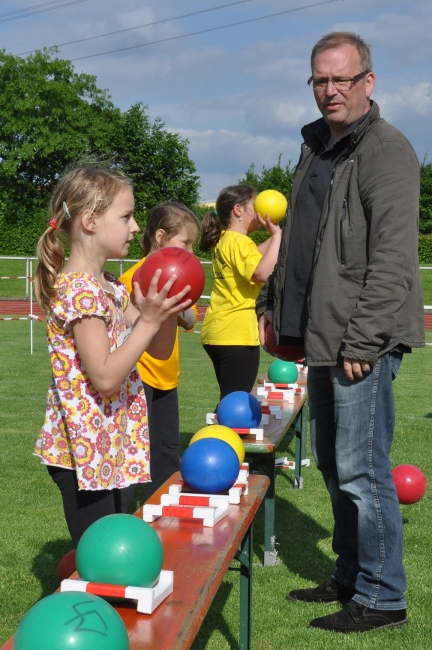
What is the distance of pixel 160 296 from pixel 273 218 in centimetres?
331

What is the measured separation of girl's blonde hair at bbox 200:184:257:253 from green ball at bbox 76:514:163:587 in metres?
4.11

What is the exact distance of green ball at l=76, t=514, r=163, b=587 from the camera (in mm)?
2406

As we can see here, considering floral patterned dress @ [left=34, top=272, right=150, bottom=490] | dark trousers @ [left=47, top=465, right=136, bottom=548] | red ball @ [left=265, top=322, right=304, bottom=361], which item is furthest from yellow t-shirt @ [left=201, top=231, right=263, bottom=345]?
dark trousers @ [left=47, top=465, right=136, bottom=548]

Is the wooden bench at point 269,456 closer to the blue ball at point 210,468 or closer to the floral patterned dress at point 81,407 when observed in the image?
the blue ball at point 210,468

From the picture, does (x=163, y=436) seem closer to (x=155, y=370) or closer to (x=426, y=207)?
(x=155, y=370)

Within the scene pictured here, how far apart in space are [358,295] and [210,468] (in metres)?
1.06


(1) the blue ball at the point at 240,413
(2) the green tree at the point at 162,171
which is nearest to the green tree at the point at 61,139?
(2) the green tree at the point at 162,171

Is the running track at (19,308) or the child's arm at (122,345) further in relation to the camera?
the running track at (19,308)

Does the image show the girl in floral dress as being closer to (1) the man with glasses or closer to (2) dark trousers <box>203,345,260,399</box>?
(1) the man with glasses

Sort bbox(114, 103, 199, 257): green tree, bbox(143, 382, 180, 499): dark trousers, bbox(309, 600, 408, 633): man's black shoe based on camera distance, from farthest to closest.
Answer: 1. bbox(114, 103, 199, 257): green tree
2. bbox(143, 382, 180, 499): dark trousers
3. bbox(309, 600, 408, 633): man's black shoe

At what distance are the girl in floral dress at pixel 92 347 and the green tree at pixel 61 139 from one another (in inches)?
1750

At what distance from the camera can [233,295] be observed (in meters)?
6.11

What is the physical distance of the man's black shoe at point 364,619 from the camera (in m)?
3.92

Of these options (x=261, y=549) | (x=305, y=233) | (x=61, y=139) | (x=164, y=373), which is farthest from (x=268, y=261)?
(x=61, y=139)
